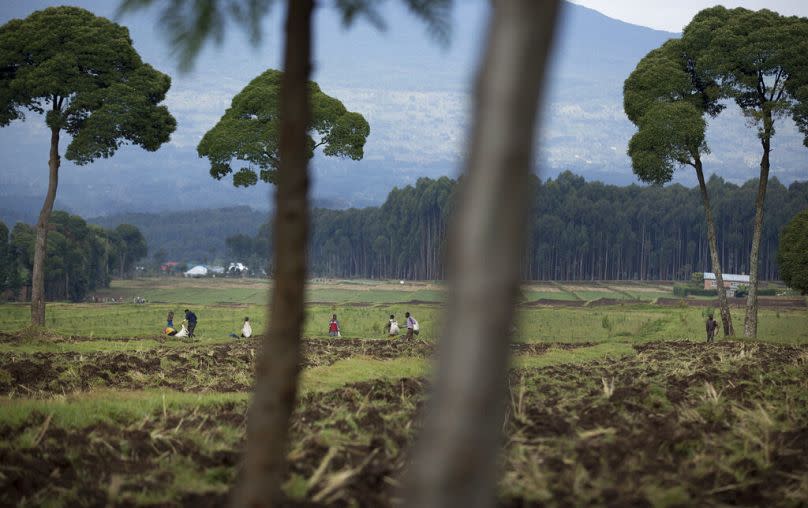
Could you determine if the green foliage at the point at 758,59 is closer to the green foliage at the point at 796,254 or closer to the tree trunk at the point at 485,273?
the green foliage at the point at 796,254

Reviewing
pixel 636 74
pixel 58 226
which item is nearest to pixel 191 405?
pixel 636 74

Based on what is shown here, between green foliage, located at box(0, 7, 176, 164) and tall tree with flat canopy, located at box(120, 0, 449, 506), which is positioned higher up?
green foliage, located at box(0, 7, 176, 164)

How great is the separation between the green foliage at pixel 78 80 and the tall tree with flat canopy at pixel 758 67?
74.3 feet

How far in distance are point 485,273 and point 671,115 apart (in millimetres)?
31921

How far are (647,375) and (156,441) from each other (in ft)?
29.7

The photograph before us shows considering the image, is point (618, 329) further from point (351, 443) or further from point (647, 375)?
point (351, 443)

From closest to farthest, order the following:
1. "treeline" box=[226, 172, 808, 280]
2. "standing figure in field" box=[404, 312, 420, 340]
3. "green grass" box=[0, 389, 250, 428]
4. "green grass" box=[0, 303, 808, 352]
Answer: "green grass" box=[0, 389, 250, 428] → "standing figure in field" box=[404, 312, 420, 340] → "green grass" box=[0, 303, 808, 352] → "treeline" box=[226, 172, 808, 280]

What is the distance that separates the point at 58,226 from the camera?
100 meters

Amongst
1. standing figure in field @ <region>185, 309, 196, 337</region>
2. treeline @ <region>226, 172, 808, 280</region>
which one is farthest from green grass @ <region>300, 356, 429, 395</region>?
treeline @ <region>226, 172, 808, 280</region>

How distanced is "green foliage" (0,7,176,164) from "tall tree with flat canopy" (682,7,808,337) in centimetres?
2265

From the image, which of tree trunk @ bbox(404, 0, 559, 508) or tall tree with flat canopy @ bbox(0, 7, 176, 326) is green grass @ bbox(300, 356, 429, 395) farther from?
tall tree with flat canopy @ bbox(0, 7, 176, 326)

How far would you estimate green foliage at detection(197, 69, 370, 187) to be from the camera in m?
40.6

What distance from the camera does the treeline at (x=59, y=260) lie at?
85625 millimetres

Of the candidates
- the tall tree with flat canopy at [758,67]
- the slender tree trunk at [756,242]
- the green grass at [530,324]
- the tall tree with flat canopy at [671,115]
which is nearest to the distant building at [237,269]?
the green grass at [530,324]
